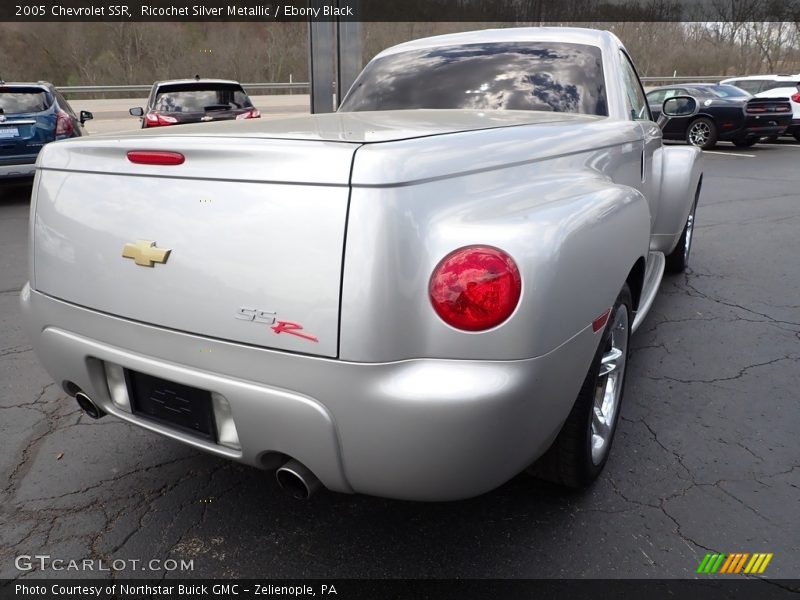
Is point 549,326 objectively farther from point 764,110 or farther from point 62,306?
point 764,110

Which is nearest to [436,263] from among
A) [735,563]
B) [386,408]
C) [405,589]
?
[386,408]

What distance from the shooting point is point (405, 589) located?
1.94 metres

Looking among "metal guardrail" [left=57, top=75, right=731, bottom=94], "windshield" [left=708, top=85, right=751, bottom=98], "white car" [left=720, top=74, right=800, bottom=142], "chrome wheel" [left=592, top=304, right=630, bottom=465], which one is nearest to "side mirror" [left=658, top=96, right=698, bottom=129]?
"chrome wheel" [left=592, top=304, right=630, bottom=465]

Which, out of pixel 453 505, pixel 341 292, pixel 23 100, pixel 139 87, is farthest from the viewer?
pixel 139 87

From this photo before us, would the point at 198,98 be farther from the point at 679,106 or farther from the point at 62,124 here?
the point at 679,106

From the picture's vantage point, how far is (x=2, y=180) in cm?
822

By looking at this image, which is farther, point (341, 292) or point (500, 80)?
point (500, 80)

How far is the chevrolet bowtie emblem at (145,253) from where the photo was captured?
1745 millimetres

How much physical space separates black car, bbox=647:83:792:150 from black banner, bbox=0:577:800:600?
529 inches

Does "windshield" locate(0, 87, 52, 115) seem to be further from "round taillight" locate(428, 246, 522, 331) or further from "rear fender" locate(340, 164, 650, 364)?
"round taillight" locate(428, 246, 522, 331)

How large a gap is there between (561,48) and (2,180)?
7911 millimetres

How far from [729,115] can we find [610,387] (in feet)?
45.1

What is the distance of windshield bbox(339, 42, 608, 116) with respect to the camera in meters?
3.10

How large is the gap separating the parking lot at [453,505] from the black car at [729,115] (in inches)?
486
